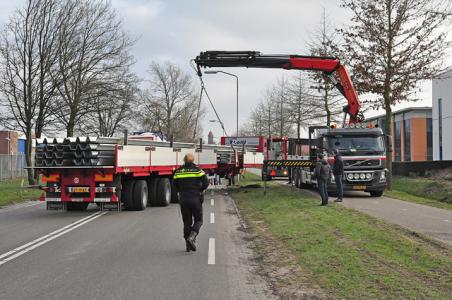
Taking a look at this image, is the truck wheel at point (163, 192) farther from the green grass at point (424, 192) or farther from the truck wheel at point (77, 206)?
the green grass at point (424, 192)

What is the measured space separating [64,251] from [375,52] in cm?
1664

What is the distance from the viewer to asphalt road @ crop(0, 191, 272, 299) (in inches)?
241

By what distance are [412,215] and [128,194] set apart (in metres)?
8.40

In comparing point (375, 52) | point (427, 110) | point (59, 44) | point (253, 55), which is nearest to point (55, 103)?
point (59, 44)

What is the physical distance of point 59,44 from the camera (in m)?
27.2

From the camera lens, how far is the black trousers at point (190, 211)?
349 inches

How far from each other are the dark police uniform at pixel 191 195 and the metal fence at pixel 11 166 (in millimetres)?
31220

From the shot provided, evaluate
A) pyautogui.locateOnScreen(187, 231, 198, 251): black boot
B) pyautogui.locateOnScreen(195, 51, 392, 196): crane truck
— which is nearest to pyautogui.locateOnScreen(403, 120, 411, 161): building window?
pyautogui.locateOnScreen(195, 51, 392, 196): crane truck

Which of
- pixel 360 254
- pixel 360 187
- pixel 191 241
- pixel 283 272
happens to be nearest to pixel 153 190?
pixel 360 187

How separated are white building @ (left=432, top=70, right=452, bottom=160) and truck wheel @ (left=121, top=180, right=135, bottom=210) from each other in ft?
147

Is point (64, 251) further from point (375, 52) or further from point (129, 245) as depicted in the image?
point (375, 52)

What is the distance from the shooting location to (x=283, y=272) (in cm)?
713

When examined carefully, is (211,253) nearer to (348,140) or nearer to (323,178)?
(323,178)

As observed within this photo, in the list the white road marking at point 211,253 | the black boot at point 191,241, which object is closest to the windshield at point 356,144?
the white road marking at point 211,253
